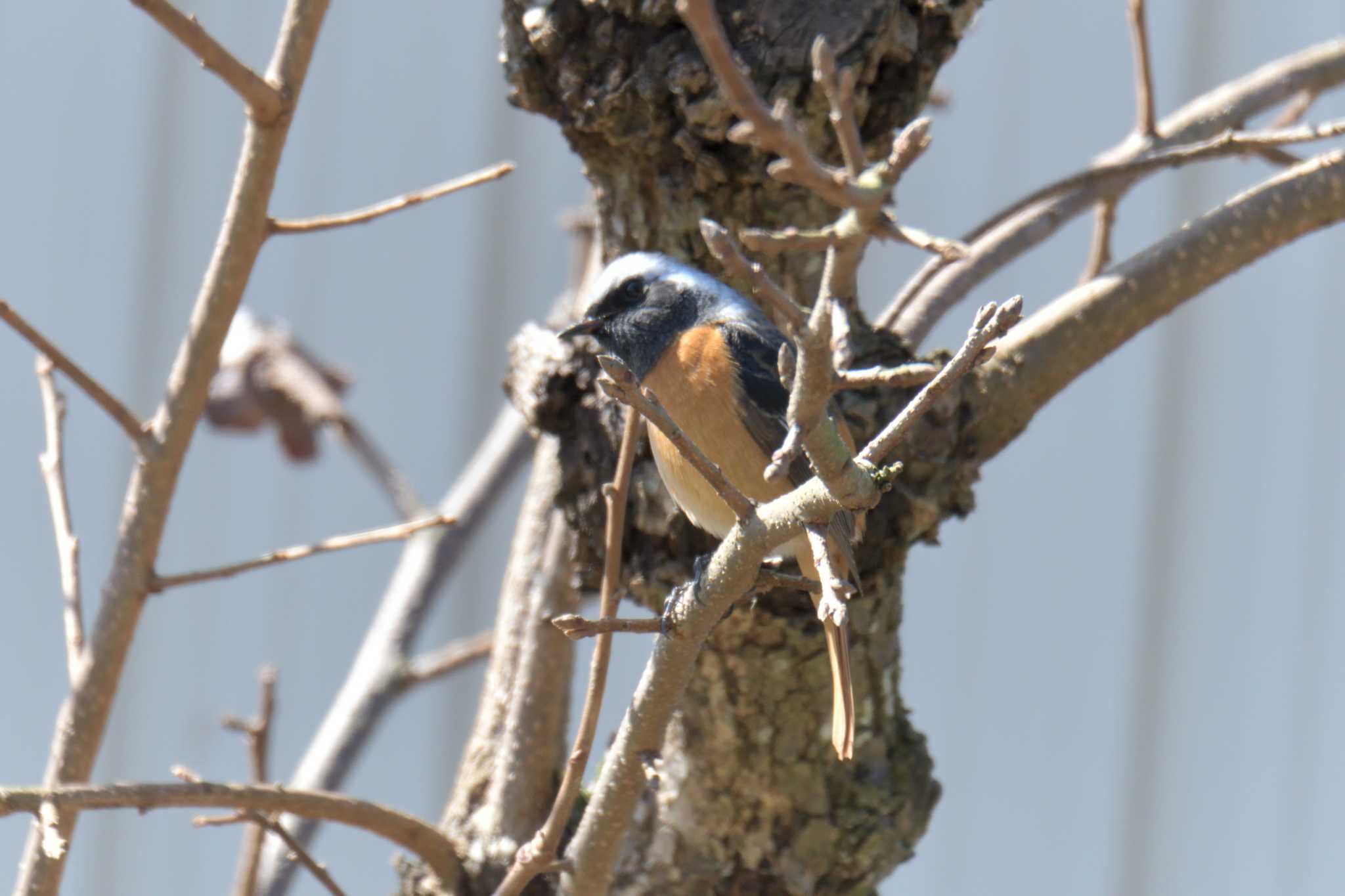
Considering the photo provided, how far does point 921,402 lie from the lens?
2.09 ft

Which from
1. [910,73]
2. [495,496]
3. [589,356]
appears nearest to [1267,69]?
[910,73]

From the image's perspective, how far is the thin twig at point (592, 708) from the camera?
1.07 metres

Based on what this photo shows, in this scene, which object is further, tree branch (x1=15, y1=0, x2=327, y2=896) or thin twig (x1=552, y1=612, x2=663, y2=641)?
tree branch (x1=15, y1=0, x2=327, y2=896)

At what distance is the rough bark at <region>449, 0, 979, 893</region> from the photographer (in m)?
1.27

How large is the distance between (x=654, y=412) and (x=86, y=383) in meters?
0.69

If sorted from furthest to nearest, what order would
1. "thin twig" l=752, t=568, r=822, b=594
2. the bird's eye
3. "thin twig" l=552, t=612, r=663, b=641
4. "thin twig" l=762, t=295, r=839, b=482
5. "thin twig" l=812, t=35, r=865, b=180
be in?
1. the bird's eye
2. "thin twig" l=752, t=568, r=822, b=594
3. "thin twig" l=552, t=612, r=663, b=641
4. "thin twig" l=762, t=295, r=839, b=482
5. "thin twig" l=812, t=35, r=865, b=180

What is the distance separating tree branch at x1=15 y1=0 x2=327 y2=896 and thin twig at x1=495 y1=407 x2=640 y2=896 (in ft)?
1.32

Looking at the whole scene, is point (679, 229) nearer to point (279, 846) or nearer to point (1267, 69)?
point (1267, 69)

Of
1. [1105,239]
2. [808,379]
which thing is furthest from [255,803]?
[1105,239]

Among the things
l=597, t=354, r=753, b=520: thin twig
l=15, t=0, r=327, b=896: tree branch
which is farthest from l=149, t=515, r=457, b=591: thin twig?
l=597, t=354, r=753, b=520: thin twig

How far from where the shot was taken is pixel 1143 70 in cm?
159

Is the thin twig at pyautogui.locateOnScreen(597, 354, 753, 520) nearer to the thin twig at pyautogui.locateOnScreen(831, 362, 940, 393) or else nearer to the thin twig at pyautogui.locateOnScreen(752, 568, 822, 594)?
the thin twig at pyautogui.locateOnScreen(831, 362, 940, 393)

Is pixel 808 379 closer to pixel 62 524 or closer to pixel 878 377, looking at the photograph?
pixel 878 377

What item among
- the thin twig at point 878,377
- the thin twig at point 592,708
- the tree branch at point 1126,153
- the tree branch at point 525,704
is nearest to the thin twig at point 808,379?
the thin twig at point 878,377
